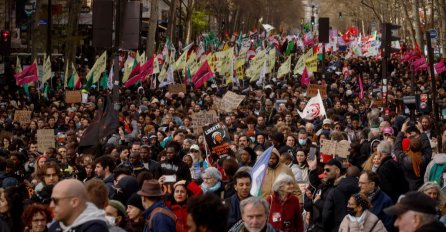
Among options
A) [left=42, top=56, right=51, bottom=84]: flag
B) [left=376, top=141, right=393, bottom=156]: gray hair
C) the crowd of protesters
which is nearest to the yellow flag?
[left=42, top=56, right=51, bottom=84]: flag

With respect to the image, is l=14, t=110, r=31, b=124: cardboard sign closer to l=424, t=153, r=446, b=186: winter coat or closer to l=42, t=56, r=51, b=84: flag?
l=42, t=56, r=51, b=84: flag

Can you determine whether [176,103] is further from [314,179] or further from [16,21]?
[16,21]

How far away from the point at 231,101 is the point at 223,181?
11985mm

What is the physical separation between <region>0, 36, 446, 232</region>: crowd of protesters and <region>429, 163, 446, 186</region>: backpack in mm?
13

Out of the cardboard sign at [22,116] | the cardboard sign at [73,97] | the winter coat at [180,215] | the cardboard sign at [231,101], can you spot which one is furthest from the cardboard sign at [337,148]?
the cardboard sign at [73,97]

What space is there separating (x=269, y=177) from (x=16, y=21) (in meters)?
43.1

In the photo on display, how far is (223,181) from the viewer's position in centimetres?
1184

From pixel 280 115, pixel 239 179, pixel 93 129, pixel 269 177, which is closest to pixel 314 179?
pixel 269 177

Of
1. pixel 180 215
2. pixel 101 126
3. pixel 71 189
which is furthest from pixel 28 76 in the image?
pixel 71 189

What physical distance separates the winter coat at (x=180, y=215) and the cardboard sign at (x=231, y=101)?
45.9 feet

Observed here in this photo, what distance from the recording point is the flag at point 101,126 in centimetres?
1723

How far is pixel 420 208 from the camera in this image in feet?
21.5

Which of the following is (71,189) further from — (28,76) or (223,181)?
(28,76)

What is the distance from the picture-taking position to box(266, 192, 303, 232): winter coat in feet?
33.2
